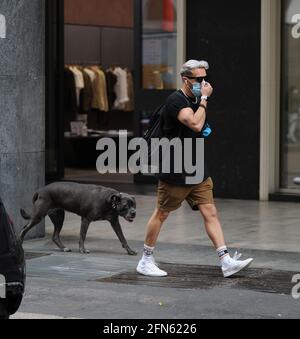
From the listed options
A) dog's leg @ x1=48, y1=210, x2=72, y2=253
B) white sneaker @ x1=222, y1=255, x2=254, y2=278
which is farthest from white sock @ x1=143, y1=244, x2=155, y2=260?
dog's leg @ x1=48, y1=210, x2=72, y2=253

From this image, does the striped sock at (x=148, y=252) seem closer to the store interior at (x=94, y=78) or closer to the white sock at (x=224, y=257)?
the white sock at (x=224, y=257)

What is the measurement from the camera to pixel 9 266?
524 centimetres

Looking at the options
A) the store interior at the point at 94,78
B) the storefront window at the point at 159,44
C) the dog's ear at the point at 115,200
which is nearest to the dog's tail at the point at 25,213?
the dog's ear at the point at 115,200

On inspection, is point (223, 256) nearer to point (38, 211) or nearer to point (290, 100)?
point (38, 211)

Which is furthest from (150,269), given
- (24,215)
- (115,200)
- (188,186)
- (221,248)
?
(24,215)

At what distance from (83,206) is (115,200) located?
0.44 m

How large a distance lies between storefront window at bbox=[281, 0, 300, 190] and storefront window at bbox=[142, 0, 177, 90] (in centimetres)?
222

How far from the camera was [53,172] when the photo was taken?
58.5 ft

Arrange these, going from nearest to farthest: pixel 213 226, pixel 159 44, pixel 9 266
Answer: pixel 9 266 < pixel 213 226 < pixel 159 44

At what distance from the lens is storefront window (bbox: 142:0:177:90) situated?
52.4 ft

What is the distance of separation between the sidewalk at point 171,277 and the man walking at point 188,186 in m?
0.19

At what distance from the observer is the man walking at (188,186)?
850cm
